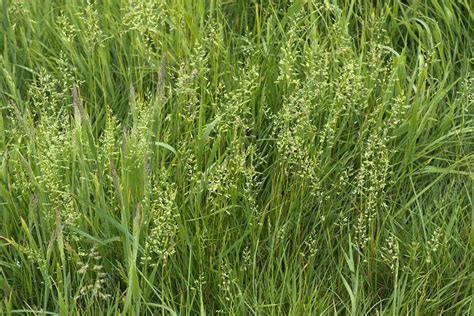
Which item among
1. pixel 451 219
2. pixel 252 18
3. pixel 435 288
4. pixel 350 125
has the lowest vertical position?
pixel 435 288

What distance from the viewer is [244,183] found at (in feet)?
8.31

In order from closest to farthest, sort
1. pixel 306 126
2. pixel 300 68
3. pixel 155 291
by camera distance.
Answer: pixel 155 291
pixel 306 126
pixel 300 68

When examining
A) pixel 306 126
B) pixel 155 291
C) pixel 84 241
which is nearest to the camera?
pixel 155 291

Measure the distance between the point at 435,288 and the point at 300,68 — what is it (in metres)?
0.90

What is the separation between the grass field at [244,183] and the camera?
89.6 inches

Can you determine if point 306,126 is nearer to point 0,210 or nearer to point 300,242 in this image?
point 300,242

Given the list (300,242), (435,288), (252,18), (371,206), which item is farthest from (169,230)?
(252,18)

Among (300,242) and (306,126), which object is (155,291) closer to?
(300,242)

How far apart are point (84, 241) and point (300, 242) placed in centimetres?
63

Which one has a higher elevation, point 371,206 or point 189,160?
point 189,160

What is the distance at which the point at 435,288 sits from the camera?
7.79 ft

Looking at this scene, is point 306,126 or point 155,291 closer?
point 155,291

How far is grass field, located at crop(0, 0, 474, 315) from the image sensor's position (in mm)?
2275

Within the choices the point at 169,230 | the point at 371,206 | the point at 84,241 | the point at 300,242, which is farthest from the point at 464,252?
the point at 84,241
